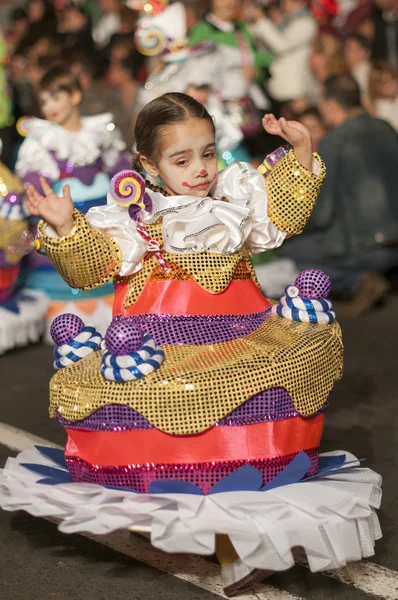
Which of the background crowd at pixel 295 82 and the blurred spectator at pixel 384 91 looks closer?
the background crowd at pixel 295 82

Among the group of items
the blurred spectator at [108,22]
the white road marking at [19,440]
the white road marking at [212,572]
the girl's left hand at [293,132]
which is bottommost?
the white road marking at [19,440]

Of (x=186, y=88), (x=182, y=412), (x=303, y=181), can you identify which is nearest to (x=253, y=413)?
(x=182, y=412)

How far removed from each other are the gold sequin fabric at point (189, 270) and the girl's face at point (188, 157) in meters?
0.17

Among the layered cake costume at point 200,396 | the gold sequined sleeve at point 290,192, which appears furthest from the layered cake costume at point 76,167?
the layered cake costume at point 200,396

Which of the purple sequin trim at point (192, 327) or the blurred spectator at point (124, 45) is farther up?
the blurred spectator at point (124, 45)

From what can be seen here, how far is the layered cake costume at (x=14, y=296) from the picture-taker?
612cm

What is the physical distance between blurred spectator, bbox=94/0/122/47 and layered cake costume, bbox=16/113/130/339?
5.03 metres

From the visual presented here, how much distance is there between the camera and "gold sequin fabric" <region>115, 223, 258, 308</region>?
3559mm

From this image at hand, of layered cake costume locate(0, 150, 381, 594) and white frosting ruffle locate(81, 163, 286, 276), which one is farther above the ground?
white frosting ruffle locate(81, 163, 286, 276)

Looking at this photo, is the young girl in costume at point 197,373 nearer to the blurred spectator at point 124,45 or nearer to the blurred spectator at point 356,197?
the blurred spectator at point 356,197

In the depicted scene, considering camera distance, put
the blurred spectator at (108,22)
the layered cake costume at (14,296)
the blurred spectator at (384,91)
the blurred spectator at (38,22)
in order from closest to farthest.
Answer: the layered cake costume at (14,296) → the blurred spectator at (384,91) → the blurred spectator at (38,22) → the blurred spectator at (108,22)

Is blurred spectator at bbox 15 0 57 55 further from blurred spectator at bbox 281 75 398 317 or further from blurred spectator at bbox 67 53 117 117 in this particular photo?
blurred spectator at bbox 281 75 398 317

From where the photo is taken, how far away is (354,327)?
6.85 m

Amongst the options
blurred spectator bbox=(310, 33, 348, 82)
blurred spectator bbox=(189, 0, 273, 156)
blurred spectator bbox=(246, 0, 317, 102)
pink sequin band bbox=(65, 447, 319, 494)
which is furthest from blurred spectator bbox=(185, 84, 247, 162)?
pink sequin band bbox=(65, 447, 319, 494)
